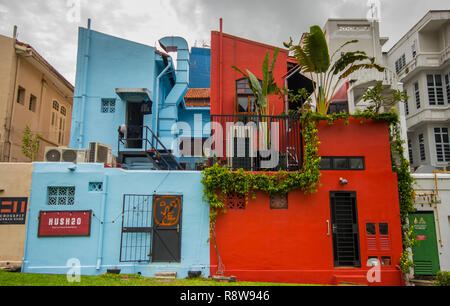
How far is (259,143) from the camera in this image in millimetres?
10945

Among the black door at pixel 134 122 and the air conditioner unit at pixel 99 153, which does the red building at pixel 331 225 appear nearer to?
the air conditioner unit at pixel 99 153

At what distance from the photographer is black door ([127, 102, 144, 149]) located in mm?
14312

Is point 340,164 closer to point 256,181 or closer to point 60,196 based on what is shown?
point 256,181

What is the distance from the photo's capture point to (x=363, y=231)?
31.4ft

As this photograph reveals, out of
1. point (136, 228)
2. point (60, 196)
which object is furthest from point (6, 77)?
point (136, 228)

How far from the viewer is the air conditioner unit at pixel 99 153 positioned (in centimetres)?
1004

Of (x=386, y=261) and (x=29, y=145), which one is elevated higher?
(x=29, y=145)

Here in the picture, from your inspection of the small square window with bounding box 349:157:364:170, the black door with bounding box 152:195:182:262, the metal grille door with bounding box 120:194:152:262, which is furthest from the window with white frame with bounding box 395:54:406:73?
the metal grille door with bounding box 120:194:152:262

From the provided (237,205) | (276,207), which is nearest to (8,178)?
(237,205)

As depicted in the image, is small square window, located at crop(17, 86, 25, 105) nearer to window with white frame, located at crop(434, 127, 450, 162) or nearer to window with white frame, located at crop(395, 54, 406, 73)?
window with white frame, located at crop(434, 127, 450, 162)

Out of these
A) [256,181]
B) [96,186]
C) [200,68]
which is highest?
[200,68]

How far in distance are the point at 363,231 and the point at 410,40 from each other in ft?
55.7

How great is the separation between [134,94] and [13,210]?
6.49 m
